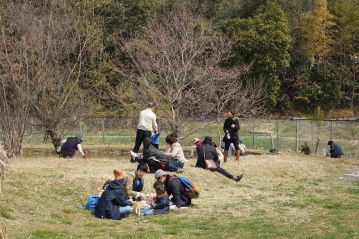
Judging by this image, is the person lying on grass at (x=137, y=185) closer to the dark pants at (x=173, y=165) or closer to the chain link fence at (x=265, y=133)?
the dark pants at (x=173, y=165)

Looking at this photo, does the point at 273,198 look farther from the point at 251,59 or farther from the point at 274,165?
the point at 251,59

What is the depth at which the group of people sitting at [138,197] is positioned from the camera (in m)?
11.1

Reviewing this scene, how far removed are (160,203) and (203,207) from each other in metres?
1.11

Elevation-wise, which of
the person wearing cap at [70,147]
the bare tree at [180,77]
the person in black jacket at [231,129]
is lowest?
the person wearing cap at [70,147]

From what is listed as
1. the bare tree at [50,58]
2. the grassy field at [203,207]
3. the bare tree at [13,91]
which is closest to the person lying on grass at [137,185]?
the grassy field at [203,207]

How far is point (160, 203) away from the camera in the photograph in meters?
11.6

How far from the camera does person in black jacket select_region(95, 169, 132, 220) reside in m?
11.0

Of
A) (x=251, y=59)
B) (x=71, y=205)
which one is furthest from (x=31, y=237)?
(x=251, y=59)

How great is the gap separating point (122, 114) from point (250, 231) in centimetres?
→ 2391

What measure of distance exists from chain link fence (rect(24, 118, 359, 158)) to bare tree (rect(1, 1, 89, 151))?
2028 millimetres

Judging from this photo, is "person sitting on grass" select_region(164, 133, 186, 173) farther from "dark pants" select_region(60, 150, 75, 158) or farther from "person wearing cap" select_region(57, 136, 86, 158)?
"dark pants" select_region(60, 150, 75, 158)

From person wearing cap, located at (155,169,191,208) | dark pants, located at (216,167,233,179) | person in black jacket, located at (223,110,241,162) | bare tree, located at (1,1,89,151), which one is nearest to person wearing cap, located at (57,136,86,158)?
bare tree, located at (1,1,89,151)

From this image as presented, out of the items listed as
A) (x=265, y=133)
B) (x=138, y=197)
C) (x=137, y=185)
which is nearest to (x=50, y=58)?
(x=137, y=185)

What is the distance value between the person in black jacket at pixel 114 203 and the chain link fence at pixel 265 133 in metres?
14.8
